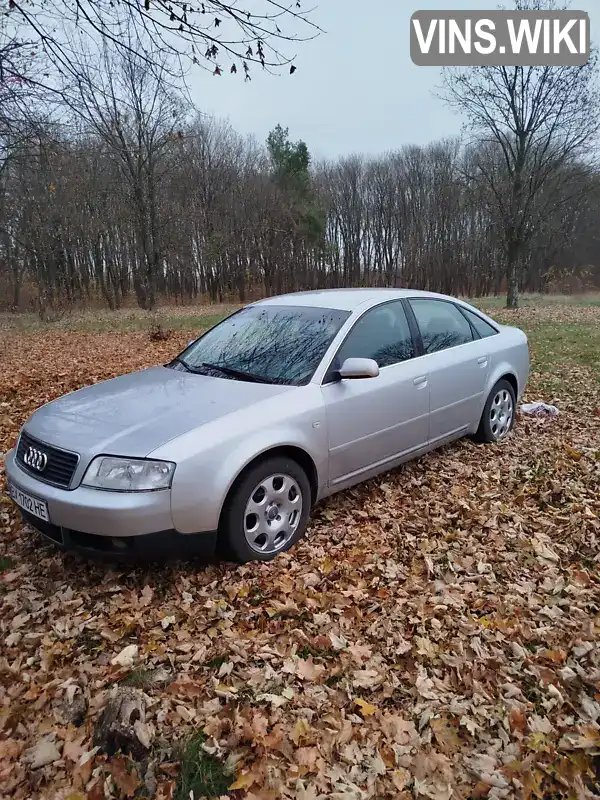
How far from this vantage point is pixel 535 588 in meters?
3.18

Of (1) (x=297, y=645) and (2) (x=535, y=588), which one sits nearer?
(1) (x=297, y=645)

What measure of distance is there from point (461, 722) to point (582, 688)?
0.64m

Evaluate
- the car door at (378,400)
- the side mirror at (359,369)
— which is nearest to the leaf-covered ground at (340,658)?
the car door at (378,400)

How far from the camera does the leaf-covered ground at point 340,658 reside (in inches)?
82.3

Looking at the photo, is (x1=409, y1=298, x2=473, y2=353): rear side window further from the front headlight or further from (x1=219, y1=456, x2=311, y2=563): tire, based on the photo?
the front headlight

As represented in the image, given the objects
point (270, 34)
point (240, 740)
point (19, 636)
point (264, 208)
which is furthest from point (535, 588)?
point (264, 208)

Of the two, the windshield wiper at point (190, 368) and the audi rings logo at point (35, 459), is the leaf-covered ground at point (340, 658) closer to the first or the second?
the audi rings logo at point (35, 459)

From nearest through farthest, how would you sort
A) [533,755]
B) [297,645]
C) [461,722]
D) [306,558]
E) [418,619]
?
[533,755] < [461,722] < [297,645] < [418,619] < [306,558]

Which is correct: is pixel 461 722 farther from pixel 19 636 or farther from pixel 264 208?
pixel 264 208

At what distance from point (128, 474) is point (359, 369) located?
1.65 m

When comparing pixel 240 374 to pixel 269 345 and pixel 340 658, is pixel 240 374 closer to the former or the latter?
pixel 269 345

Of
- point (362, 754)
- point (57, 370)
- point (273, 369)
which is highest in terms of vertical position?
point (273, 369)

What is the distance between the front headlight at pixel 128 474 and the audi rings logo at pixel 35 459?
1.30 feet

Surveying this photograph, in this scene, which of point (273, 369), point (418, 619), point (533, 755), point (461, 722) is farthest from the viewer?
point (273, 369)
